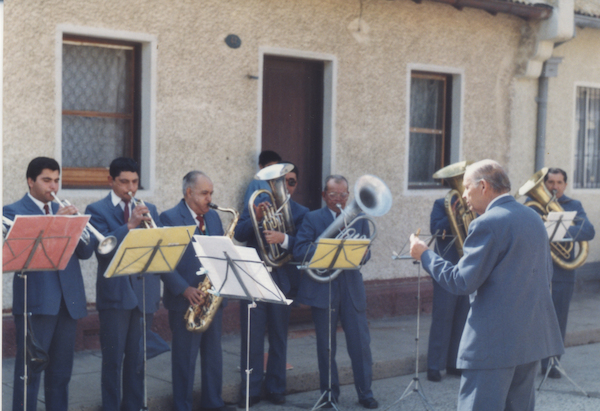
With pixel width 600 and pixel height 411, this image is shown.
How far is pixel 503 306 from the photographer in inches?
153

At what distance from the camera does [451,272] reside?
401 cm

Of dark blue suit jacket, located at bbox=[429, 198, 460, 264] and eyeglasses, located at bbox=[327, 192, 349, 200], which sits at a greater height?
eyeglasses, located at bbox=[327, 192, 349, 200]

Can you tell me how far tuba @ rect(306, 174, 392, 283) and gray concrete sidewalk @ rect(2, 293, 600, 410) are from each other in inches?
41.7

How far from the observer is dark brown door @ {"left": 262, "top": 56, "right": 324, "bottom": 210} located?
8312 mm

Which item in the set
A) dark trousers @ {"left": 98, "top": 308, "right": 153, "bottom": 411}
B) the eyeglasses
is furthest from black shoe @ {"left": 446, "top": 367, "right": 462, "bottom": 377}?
dark trousers @ {"left": 98, "top": 308, "right": 153, "bottom": 411}

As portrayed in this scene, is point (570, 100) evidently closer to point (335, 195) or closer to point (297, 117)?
point (297, 117)

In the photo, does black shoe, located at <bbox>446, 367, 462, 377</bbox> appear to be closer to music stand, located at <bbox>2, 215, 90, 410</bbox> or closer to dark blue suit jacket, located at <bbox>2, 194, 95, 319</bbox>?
dark blue suit jacket, located at <bbox>2, 194, 95, 319</bbox>

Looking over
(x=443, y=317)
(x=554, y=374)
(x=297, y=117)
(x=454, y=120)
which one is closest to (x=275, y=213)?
(x=443, y=317)

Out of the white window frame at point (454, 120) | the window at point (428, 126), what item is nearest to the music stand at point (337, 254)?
the white window frame at point (454, 120)

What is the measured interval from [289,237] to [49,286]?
1.96 meters

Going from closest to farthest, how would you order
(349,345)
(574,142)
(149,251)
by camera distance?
(149,251), (349,345), (574,142)

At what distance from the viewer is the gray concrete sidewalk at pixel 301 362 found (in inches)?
225

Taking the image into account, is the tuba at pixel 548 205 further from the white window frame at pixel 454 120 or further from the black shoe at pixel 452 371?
the white window frame at pixel 454 120

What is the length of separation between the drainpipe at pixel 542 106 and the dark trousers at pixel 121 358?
6.93 metres
